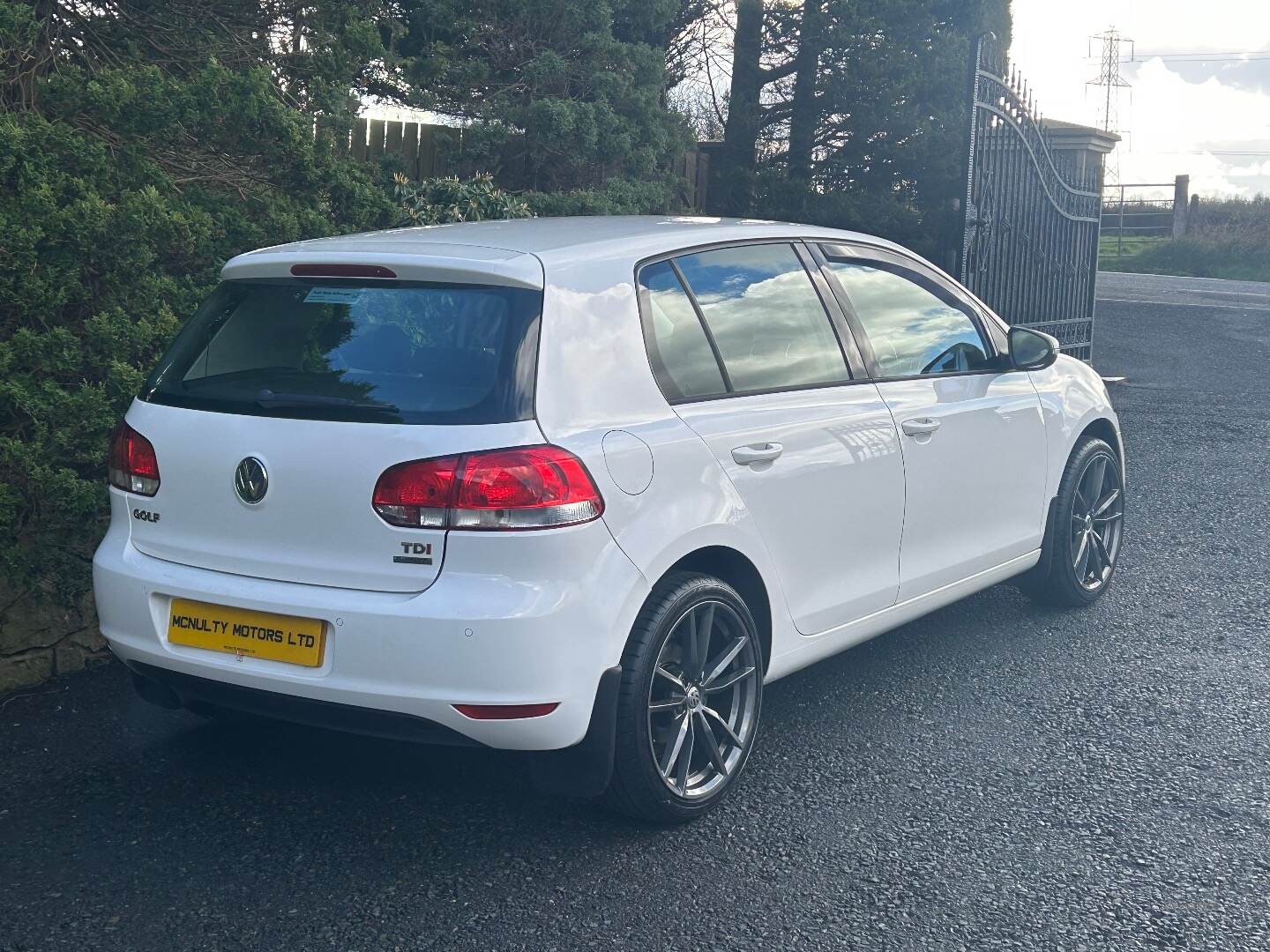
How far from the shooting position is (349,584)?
11.7ft

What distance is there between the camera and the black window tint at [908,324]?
16.2 feet

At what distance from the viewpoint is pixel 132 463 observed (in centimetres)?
400

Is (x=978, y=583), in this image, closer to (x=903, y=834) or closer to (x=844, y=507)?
(x=844, y=507)

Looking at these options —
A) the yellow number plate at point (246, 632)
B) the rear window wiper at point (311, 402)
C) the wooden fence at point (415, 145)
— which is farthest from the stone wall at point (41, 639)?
the wooden fence at point (415, 145)

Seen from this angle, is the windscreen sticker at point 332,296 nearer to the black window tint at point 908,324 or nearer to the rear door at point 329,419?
the rear door at point 329,419

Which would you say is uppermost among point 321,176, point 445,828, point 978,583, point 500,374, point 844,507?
point 321,176

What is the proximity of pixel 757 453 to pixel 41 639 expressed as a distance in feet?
9.59

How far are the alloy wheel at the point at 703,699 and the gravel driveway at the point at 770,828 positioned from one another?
0.16 m

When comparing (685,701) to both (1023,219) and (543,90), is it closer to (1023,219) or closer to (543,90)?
(543,90)

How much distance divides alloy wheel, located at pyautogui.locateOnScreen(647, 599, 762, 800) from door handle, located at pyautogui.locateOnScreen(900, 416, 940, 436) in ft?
3.57

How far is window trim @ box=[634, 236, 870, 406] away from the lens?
400cm

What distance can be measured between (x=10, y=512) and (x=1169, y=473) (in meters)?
7.36

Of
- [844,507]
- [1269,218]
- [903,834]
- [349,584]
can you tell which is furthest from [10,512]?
[1269,218]

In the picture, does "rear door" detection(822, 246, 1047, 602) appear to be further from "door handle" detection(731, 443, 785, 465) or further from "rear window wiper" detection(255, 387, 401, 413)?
"rear window wiper" detection(255, 387, 401, 413)
